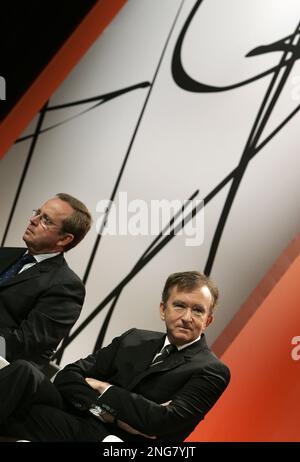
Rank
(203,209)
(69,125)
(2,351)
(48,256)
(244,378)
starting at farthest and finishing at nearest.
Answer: (69,125), (203,209), (244,378), (48,256), (2,351)

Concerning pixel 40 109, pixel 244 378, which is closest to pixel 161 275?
pixel 244 378

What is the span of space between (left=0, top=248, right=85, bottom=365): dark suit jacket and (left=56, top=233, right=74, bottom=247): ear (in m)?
0.10

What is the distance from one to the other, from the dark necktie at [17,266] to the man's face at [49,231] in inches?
1.3

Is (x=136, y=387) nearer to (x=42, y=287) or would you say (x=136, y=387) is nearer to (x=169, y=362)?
(x=169, y=362)

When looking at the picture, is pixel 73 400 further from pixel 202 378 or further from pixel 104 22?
pixel 104 22

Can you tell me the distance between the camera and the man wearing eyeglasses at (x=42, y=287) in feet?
9.09

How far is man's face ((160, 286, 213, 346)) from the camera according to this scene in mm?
2607

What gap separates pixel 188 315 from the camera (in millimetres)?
2602

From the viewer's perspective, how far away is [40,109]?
190 inches

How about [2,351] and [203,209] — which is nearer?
[2,351]

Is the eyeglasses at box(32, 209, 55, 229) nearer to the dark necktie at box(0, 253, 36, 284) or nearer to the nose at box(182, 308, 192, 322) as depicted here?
the dark necktie at box(0, 253, 36, 284)

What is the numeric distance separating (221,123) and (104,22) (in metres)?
1.36

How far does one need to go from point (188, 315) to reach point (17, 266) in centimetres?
83

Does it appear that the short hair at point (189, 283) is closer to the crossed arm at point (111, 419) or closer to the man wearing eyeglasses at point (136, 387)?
the man wearing eyeglasses at point (136, 387)
